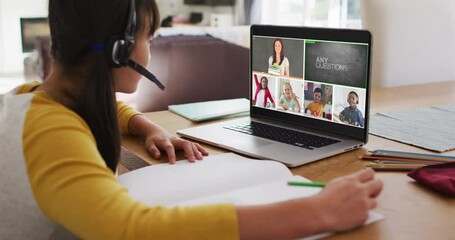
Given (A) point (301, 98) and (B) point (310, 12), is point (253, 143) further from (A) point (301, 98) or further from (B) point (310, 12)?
(B) point (310, 12)

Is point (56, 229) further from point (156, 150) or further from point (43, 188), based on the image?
point (156, 150)

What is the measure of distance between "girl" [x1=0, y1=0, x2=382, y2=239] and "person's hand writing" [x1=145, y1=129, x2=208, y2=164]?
0.52 feet

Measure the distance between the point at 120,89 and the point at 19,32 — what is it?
4724 millimetres

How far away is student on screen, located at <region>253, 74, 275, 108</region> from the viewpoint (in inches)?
50.3

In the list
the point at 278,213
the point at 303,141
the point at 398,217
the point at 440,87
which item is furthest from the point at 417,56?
the point at 278,213

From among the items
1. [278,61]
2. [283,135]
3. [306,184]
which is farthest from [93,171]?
[278,61]

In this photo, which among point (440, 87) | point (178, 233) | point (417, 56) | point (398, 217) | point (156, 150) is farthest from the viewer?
point (417, 56)

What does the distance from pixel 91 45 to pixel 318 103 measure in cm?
56

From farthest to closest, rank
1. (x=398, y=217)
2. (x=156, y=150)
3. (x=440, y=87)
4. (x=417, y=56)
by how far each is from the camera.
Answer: (x=417, y=56), (x=440, y=87), (x=156, y=150), (x=398, y=217)

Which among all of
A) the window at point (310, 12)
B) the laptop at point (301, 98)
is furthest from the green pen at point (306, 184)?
the window at point (310, 12)

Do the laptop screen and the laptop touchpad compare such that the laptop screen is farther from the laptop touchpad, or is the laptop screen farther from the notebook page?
the notebook page

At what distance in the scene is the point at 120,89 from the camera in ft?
2.98

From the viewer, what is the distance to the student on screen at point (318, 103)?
1.15 m

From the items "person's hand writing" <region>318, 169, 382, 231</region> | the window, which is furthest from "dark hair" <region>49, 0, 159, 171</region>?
the window
